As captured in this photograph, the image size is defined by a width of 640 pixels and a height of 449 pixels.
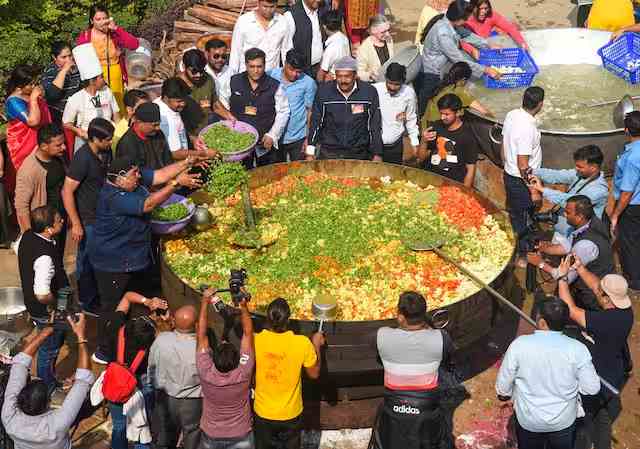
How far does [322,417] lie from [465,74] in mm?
4441

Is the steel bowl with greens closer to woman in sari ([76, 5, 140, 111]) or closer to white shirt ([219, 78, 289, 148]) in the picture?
white shirt ([219, 78, 289, 148])

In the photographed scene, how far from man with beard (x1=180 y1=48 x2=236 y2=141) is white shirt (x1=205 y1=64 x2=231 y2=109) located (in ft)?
1.02

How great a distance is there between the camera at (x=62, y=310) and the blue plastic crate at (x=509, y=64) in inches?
270

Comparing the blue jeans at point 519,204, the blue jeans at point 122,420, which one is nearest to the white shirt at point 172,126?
the blue jeans at point 122,420

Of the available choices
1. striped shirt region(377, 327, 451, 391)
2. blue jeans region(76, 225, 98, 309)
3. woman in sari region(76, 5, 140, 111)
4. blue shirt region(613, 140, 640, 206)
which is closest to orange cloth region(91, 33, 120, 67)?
woman in sari region(76, 5, 140, 111)

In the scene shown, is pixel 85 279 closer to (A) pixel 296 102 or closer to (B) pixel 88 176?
(B) pixel 88 176

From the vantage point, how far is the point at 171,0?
569 inches

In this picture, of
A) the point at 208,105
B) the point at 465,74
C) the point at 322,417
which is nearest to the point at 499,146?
the point at 465,74

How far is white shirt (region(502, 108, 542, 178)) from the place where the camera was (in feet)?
27.2

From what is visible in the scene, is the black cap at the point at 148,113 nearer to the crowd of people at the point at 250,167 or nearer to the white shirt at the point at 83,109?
the crowd of people at the point at 250,167

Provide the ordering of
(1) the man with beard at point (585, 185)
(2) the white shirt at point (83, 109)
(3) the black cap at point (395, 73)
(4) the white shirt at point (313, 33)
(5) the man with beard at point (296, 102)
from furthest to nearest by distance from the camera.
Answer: (4) the white shirt at point (313, 33) < (5) the man with beard at point (296, 102) < (3) the black cap at point (395, 73) < (2) the white shirt at point (83, 109) < (1) the man with beard at point (585, 185)

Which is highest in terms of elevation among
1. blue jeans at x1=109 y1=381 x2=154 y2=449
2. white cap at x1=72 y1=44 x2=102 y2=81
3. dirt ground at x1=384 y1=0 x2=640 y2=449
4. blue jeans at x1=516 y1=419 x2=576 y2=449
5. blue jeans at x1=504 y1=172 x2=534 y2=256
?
white cap at x1=72 y1=44 x2=102 y2=81

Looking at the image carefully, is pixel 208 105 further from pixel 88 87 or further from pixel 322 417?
pixel 322 417

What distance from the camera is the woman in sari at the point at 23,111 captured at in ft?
27.0
